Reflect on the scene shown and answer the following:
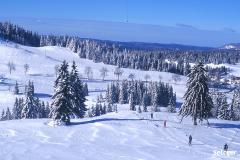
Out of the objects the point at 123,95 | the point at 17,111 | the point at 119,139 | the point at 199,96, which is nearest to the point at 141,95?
the point at 123,95

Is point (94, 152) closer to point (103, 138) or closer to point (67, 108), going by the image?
point (103, 138)

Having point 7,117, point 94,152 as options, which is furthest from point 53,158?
point 7,117

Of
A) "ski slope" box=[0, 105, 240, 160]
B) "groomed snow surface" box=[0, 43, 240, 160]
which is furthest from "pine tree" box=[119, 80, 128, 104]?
"ski slope" box=[0, 105, 240, 160]

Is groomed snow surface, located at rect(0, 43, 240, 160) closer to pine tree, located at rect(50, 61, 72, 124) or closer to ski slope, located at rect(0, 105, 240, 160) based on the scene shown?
ski slope, located at rect(0, 105, 240, 160)

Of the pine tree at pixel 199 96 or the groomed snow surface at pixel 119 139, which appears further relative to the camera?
the pine tree at pixel 199 96

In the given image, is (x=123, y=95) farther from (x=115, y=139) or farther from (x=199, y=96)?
(x=115, y=139)

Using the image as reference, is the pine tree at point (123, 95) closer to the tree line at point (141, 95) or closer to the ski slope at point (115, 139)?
the tree line at point (141, 95)

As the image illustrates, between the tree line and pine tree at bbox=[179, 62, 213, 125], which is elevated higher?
pine tree at bbox=[179, 62, 213, 125]

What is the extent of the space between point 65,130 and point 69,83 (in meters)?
8.12

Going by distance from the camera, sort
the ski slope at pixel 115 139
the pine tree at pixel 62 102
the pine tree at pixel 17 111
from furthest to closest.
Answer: the pine tree at pixel 17 111 < the pine tree at pixel 62 102 < the ski slope at pixel 115 139

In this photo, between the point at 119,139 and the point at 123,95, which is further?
the point at 123,95

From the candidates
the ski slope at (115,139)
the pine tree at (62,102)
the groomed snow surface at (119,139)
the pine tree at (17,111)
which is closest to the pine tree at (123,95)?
the pine tree at (17,111)

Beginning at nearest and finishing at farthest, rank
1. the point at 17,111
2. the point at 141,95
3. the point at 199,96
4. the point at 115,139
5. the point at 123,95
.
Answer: the point at 115,139
the point at 199,96
the point at 17,111
the point at 123,95
the point at 141,95

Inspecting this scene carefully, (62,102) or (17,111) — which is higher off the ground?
(62,102)
